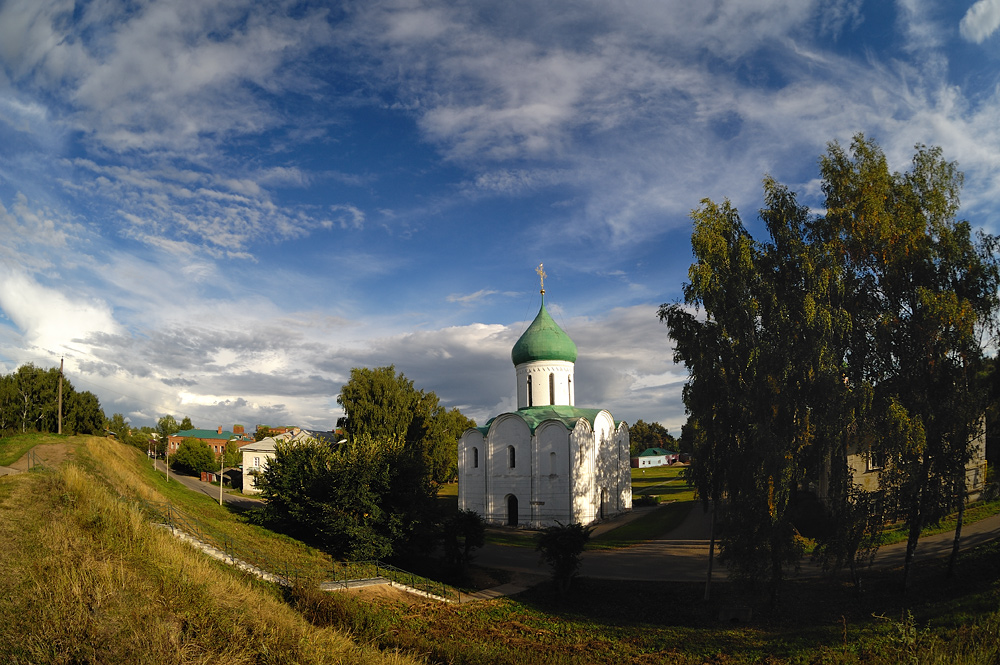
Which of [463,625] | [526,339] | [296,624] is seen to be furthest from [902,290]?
[526,339]

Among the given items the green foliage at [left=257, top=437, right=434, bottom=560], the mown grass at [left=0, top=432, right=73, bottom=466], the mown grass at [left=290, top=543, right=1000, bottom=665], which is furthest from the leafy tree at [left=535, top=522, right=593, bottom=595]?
the mown grass at [left=0, top=432, right=73, bottom=466]

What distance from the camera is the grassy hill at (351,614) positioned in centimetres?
787

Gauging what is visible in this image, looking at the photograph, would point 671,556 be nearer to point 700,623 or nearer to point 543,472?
point 700,623

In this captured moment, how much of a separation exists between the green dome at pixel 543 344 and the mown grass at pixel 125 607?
88.1 feet

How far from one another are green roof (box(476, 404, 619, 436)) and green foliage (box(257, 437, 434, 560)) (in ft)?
43.8

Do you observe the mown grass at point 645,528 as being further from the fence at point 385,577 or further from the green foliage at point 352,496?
the fence at point 385,577

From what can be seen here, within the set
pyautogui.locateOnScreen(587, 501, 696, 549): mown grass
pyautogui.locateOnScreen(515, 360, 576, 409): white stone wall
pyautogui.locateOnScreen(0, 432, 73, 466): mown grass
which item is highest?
pyautogui.locateOnScreen(515, 360, 576, 409): white stone wall

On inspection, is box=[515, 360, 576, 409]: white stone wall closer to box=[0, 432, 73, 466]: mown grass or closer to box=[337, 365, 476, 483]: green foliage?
box=[337, 365, 476, 483]: green foliage

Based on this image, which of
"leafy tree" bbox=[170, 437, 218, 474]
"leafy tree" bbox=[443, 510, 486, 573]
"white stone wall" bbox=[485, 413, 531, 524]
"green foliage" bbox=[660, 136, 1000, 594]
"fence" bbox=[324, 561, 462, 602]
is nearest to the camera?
"green foliage" bbox=[660, 136, 1000, 594]

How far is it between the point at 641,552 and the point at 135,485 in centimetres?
2074

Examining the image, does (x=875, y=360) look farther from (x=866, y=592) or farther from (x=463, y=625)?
(x=463, y=625)

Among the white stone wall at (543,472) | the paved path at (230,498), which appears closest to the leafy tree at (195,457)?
the paved path at (230,498)

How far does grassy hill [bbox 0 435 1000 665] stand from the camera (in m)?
7.87

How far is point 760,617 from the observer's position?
611 inches
